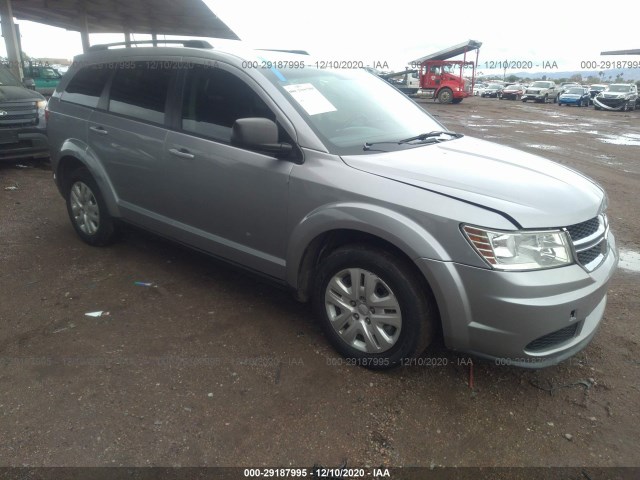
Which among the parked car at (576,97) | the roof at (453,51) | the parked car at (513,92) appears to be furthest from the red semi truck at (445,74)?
the parked car at (513,92)

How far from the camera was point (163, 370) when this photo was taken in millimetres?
2906

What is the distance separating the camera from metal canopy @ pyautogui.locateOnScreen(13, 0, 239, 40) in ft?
58.4

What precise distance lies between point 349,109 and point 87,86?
2.62 metres

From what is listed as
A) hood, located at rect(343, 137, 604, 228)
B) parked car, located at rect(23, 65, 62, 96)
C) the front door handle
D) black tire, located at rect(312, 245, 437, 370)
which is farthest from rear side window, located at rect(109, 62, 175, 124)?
parked car, located at rect(23, 65, 62, 96)

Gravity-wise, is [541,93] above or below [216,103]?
below

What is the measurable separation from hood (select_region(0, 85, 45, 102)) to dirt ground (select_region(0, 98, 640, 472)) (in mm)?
5212

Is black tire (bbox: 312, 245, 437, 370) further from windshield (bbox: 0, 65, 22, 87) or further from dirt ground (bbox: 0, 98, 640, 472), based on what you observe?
windshield (bbox: 0, 65, 22, 87)

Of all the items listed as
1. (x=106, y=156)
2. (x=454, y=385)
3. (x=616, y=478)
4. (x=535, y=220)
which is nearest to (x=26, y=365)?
(x=106, y=156)

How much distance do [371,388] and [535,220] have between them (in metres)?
1.27

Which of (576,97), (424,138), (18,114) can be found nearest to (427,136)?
(424,138)

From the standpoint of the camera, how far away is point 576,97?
3347 cm

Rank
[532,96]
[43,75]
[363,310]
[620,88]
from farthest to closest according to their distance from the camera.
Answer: [532,96] → [620,88] → [43,75] → [363,310]

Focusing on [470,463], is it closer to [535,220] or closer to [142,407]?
[535,220]

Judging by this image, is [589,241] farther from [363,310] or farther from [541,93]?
[541,93]
